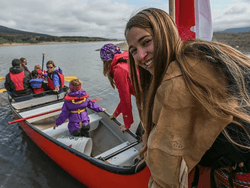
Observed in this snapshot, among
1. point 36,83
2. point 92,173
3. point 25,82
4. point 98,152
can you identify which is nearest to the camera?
point 92,173

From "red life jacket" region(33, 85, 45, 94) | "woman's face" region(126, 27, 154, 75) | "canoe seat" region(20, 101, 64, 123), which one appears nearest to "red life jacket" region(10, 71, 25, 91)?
"red life jacket" region(33, 85, 45, 94)

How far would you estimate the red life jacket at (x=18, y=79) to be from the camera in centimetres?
638

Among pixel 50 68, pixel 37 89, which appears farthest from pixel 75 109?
pixel 37 89

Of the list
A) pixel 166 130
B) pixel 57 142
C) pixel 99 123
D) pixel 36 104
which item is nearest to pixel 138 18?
pixel 166 130

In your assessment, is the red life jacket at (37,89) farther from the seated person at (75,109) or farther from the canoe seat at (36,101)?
the seated person at (75,109)

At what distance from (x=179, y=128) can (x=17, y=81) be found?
22.7ft

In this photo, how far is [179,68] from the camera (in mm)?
886

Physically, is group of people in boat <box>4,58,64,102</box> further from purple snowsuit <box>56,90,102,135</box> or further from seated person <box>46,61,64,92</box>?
purple snowsuit <box>56,90,102,135</box>

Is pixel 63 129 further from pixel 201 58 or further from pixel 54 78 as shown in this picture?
pixel 201 58

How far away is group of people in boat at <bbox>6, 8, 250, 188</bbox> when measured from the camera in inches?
33.4

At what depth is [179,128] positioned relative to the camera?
902mm

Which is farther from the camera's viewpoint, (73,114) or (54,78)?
(54,78)

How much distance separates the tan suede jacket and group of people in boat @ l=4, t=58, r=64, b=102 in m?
6.26

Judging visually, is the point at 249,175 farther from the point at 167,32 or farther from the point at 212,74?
the point at 167,32
